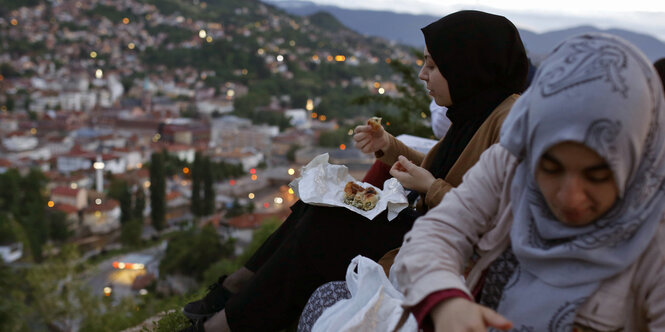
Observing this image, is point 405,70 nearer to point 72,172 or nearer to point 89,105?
point 72,172

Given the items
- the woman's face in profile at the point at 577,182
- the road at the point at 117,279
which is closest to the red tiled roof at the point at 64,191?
the road at the point at 117,279

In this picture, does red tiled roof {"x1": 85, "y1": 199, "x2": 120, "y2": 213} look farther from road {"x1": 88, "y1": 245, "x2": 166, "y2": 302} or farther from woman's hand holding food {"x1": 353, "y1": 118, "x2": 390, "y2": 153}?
woman's hand holding food {"x1": 353, "y1": 118, "x2": 390, "y2": 153}

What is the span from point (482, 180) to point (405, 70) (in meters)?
3.48

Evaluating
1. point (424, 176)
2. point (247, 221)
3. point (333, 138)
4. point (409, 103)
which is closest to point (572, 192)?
point (424, 176)

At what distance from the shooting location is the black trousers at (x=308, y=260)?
1.02 metres

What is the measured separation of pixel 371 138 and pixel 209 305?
529 millimetres

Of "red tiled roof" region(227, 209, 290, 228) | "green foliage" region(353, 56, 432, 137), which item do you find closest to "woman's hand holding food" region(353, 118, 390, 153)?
"green foliage" region(353, 56, 432, 137)

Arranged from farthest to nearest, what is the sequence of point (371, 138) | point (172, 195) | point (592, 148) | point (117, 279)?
point (172, 195) < point (117, 279) < point (371, 138) < point (592, 148)

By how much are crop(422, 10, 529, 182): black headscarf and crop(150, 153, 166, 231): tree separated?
1794 centimetres

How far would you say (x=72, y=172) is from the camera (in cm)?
2361

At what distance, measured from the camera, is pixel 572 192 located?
48 cm

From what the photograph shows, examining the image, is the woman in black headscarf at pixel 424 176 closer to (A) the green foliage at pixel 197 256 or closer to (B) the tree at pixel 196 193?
(A) the green foliage at pixel 197 256

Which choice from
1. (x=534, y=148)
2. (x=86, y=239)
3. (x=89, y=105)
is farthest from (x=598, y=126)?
(x=89, y=105)

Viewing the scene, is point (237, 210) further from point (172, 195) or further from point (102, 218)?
point (102, 218)
